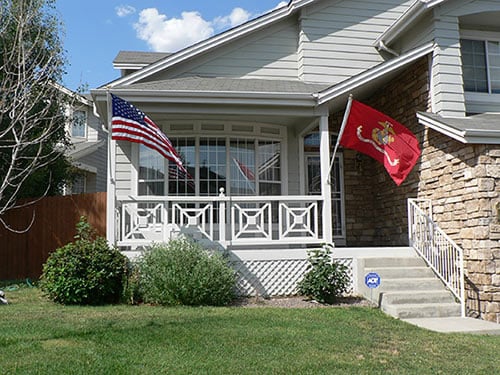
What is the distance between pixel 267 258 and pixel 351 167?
14.2ft

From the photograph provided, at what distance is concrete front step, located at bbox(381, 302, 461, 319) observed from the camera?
7801 mm

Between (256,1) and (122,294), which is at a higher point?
(256,1)

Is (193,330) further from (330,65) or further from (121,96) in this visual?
(330,65)

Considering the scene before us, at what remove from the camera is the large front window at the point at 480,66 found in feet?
35.4

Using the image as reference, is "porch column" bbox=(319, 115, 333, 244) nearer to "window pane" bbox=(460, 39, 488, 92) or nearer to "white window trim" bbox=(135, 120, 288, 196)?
"white window trim" bbox=(135, 120, 288, 196)

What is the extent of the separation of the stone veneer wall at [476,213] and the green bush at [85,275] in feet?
19.4

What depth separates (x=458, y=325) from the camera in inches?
291

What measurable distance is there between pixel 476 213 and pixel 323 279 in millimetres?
2784

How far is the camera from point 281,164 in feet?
37.9

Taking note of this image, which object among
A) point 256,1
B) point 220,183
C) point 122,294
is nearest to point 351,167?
point 220,183

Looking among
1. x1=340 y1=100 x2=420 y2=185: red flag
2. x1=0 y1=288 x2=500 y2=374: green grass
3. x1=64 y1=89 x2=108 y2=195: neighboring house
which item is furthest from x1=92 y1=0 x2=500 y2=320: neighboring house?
x1=64 y1=89 x2=108 y2=195: neighboring house

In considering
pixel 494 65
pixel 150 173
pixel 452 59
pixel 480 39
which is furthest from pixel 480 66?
pixel 150 173

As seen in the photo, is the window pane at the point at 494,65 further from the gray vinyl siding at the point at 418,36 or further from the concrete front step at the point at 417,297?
the concrete front step at the point at 417,297

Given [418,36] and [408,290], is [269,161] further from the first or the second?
[408,290]
